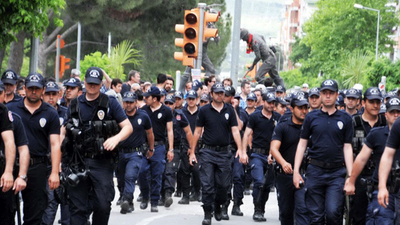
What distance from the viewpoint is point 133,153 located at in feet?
45.0

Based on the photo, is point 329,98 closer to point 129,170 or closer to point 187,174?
point 129,170

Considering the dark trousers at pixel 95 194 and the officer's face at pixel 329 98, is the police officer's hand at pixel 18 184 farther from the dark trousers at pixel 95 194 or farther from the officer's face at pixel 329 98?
the officer's face at pixel 329 98

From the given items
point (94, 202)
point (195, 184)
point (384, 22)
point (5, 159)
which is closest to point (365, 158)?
point (94, 202)

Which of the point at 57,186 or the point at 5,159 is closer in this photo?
the point at 5,159

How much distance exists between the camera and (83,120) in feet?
30.1

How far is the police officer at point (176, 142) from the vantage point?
14.7m

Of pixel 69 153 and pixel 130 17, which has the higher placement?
pixel 130 17

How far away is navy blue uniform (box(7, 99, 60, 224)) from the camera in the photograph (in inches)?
345

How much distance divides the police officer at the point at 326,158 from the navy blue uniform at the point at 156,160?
4614mm

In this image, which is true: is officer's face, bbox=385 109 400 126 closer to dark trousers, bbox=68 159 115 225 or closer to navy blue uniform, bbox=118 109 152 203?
dark trousers, bbox=68 159 115 225

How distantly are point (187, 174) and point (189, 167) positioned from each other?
15 cm

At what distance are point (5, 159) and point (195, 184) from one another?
318 inches

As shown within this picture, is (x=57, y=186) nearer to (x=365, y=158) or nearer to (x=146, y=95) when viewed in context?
(x=365, y=158)

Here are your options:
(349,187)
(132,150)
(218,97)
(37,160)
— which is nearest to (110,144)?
(37,160)
